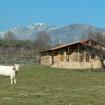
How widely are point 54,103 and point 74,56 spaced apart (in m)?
67.4

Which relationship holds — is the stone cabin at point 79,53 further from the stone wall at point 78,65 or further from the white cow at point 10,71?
the white cow at point 10,71

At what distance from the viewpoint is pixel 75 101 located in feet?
59.3

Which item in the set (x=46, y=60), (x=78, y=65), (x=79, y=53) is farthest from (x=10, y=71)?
(x=46, y=60)

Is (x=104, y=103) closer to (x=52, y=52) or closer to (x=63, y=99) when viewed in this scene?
(x=63, y=99)

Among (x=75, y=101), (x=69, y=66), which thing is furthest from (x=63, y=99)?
(x=69, y=66)

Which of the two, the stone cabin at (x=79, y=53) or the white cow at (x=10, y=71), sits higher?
the stone cabin at (x=79, y=53)

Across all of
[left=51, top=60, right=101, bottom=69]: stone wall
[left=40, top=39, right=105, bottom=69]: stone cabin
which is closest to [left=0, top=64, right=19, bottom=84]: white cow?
[left=51, top=60, right=101, bottom=69]: stone wall

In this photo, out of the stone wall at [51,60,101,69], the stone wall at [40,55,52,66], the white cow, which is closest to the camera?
the white cow

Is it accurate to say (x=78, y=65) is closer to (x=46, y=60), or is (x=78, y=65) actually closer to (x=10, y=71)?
(x=46, y=60)

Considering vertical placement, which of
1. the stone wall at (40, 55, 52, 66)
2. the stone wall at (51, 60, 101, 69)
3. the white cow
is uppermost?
the stone wall at (40, 55, 52, 66)

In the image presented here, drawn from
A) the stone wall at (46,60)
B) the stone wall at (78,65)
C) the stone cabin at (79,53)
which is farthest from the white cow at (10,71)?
the stone wall at (46,60)

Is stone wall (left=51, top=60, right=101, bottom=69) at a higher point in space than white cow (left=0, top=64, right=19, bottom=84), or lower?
higher

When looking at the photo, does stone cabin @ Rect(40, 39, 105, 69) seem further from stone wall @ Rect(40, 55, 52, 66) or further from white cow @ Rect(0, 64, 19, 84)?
white cow @ Rect(0, 64, 19, 84)

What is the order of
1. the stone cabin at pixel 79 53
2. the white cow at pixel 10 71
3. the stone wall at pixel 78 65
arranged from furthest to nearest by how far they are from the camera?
the stone cabin at pixel 79 53 < the stone wall at pixel 78 65 < the white cow at pixel 10 71
